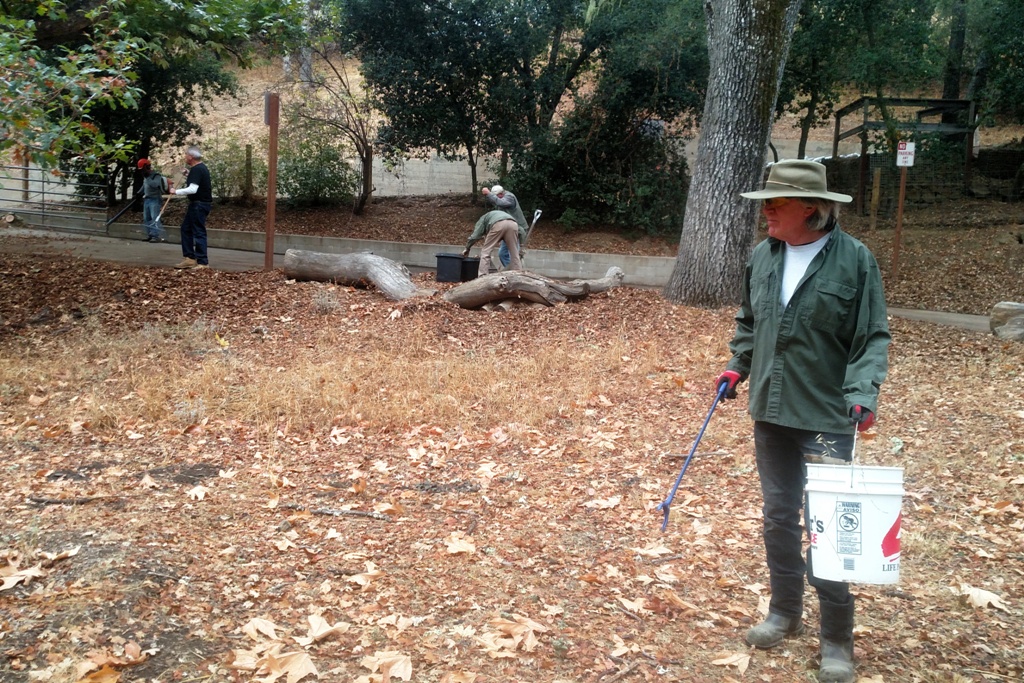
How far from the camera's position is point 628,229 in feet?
66.0

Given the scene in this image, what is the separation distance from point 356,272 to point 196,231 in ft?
10.0

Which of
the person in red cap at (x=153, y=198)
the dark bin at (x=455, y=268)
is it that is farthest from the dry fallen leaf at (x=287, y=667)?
the person in red cap at (x=153, y=198)

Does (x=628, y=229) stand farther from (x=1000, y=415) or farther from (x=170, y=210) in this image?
(x=1000, y=415)

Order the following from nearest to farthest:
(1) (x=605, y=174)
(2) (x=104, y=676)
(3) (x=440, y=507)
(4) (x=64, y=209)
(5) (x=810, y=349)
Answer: (2) (x=104, y=676), (5) (x=810, y=349), (3) (x=440, y=507), (1) (x=605, y=174), (4) (x=64, y=209)

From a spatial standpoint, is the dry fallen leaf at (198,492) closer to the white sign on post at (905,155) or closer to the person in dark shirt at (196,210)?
the person in dark shirt at (196,210)

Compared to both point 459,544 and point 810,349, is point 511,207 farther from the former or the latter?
point 810,349

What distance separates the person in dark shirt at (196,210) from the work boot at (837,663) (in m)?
11.5

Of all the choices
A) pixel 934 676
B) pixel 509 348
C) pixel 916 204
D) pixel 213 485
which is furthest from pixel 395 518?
pixel 916 204

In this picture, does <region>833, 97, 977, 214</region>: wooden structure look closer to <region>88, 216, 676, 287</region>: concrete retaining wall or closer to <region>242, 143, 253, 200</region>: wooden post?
<region>88, 216, 676, 287</region>: concrete retaining wall

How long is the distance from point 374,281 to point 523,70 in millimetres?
9398

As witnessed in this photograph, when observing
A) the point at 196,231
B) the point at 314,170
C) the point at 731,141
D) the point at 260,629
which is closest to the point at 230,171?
the point at 314,170

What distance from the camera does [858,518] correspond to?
10.3 ft

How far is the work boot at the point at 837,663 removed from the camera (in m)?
3.46

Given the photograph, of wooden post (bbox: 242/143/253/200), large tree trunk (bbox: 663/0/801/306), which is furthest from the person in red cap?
large tree trunk (bbox: 663/0/801/306)
